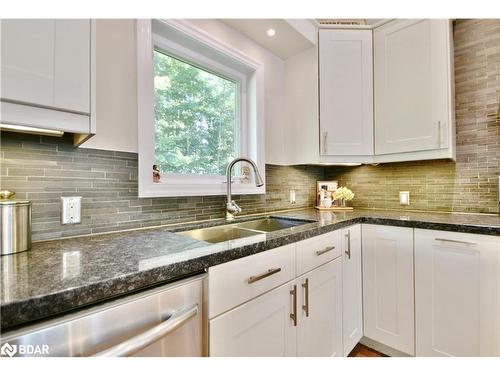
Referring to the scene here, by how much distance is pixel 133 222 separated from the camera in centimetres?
120

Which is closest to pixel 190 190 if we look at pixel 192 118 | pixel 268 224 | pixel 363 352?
pixel 192 118

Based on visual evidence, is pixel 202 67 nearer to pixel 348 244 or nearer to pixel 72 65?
pixel 72 65

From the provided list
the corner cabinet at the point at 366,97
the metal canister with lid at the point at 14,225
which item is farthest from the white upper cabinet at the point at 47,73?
the corner cabinet at the point at 366,97

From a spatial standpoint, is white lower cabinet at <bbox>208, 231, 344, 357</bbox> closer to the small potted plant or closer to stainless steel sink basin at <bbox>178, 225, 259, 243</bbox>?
stainless steel sink basin at <bbox>178, 225, 259, 243</bbox>

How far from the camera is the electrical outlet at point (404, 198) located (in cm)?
198

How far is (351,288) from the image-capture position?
153cm

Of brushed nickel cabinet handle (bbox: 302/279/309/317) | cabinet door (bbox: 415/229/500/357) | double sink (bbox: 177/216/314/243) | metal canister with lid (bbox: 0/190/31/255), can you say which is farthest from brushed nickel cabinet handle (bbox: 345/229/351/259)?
metal canister with lid (bbox: 0/190/31/255)

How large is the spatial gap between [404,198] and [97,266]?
2130mm

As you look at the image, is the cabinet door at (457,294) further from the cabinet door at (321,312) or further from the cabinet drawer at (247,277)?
the cabinet drawer at (247,277)

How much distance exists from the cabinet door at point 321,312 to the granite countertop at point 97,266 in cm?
28

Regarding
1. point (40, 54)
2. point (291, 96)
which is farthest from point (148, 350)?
point (291, 96)

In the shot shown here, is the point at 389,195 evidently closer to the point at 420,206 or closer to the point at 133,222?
the point at 420,206
